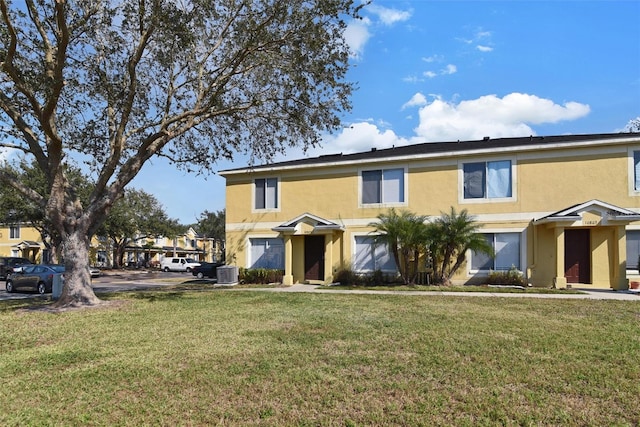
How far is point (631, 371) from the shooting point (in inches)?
216

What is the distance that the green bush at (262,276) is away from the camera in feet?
66.4

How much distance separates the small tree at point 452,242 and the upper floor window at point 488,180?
1117 millimetres

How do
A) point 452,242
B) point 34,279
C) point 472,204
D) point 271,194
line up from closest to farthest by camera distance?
point 452,242, point 472,204, point 34,279, point 271,194

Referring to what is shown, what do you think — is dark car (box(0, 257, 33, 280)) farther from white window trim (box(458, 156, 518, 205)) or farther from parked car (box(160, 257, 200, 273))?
white window trim (box(458, 156, 518, 205))

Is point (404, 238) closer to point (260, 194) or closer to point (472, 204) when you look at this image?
point (472, 204)

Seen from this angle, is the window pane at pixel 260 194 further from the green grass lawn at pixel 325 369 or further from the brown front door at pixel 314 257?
the green grass lawn at pixel 325 369

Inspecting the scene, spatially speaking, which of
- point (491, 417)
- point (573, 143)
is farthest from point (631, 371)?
point (573, 143)

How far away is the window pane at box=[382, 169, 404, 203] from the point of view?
19.3 metres

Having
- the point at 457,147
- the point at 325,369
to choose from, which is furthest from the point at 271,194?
the point at 325,369

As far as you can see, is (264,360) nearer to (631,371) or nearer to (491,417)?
(491,417)

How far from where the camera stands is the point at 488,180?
59.2ft

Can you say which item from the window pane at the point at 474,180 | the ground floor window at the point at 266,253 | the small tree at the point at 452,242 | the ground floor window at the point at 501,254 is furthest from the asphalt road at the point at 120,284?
the window pane at the point at 474,180

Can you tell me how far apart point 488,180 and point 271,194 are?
Result: 10.1m

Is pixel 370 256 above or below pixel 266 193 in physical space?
below
